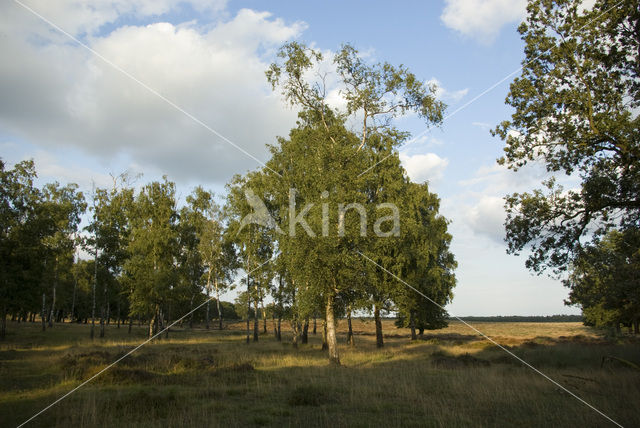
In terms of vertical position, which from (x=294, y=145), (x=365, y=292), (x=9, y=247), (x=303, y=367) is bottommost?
(x=303, y=367)

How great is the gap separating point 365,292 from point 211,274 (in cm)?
3146

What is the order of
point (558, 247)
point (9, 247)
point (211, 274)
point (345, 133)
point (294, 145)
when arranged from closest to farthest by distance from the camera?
point (558, 247) → point (345, 133) → point (9, 247) → point (294, 145) → point (211, 274)

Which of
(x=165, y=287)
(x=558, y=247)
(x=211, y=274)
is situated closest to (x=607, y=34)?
(x=558, y=247)

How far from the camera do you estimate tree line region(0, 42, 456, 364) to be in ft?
67.2

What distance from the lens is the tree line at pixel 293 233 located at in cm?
2047

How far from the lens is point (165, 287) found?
3834 centimetres

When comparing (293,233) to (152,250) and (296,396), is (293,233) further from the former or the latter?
(152,250)

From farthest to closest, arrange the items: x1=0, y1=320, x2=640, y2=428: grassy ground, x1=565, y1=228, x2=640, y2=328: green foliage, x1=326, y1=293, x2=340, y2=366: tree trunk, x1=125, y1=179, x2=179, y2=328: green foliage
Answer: x1=125, y1=179, x2=179, y2=328: green foliage, x1=326, y1=293, x2=340, y2=366: tree trunk, x1=565, y1=228, x2=640, y2=328: green foliage, x1=0, y1=320, x2=640, y2=428: grassy ground

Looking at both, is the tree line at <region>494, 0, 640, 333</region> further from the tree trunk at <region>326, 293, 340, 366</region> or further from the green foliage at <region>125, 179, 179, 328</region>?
the green foliage at <region>125, 179, 179, 328</region>

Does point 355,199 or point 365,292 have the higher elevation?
point 355,199

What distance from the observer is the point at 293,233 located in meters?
20.8

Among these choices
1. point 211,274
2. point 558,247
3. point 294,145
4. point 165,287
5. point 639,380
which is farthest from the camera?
point 211,274

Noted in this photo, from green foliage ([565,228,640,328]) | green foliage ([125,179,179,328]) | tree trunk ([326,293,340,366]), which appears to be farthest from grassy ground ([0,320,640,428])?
green foliage ([125,179,179,328])

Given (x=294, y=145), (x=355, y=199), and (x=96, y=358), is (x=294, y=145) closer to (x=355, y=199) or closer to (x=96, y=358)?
(x=355, y=199)
